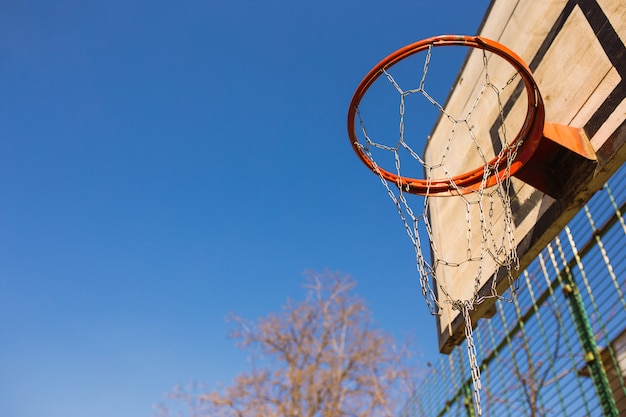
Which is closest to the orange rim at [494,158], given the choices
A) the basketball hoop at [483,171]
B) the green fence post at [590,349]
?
the basketball hoop at [483,171]

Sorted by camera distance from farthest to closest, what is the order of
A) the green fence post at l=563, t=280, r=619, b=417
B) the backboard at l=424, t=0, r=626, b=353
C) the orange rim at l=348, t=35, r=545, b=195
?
1. the green fence post at l=563, t=280, r=619, b=417
2. the orange rim at l=348, t=35, r=545, b=195
3. the backboard at l=424, t=0, r=626, b=353

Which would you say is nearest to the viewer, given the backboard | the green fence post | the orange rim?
the backboard

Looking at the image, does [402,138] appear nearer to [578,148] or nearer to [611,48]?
[578,148]

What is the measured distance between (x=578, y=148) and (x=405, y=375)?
38.1 feet

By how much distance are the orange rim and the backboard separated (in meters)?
0.20

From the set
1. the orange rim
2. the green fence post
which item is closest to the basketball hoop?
the orange rim

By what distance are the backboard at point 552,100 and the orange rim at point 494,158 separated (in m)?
0.20

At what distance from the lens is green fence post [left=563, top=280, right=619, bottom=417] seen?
3441 mm

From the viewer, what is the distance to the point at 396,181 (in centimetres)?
374

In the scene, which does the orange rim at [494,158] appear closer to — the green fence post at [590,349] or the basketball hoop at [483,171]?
the basketball hoop at [483,171]

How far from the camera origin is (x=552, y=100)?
3381 millimetres

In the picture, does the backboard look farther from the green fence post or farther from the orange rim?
the green fence post

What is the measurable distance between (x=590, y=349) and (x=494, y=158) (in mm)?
1587

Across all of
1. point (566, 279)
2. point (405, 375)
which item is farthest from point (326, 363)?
point (566, 279)
